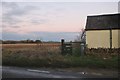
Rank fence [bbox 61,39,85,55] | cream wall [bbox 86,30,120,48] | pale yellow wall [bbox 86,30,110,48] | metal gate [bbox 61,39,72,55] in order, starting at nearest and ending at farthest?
fence [bbox 61,39,85,55] < metal gate [bbox 61,39,72,55] < cream wall [bbox 86,30,120,48] < pale yellow wall [bbox 86,30,110,48]

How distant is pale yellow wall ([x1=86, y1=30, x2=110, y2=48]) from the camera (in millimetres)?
34000

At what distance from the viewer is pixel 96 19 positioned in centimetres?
3678

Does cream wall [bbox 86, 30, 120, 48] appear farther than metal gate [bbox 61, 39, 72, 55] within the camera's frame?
Yes

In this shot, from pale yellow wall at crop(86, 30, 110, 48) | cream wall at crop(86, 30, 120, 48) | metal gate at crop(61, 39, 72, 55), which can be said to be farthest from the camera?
pale yellow wall at crop(86, 30, 110, 48)

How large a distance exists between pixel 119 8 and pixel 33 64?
1907 cm

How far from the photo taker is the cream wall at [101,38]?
33.6 m

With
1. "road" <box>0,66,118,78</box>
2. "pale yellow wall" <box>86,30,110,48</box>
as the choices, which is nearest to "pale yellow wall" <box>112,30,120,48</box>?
"pale yellow wall" <box>86,30,110,48</box>

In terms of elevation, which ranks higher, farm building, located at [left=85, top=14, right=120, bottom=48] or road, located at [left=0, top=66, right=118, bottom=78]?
farm building, located at [left=85, top=14, right=120, bottom=48]

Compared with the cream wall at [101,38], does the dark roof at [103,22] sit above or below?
above

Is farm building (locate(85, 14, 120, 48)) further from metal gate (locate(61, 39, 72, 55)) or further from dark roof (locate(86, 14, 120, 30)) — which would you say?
metal gate (locate(61, 39, 72, 55))

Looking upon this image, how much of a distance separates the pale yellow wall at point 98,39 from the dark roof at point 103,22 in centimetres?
54

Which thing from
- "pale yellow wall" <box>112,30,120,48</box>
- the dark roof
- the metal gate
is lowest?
the metal gate

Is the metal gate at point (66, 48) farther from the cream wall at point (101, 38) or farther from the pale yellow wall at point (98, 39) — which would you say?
the pale yellow wall at point (98, 39)

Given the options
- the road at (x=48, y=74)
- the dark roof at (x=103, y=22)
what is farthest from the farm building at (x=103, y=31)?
the road at (x=48, y=74)
